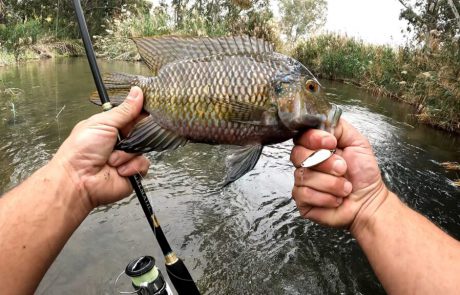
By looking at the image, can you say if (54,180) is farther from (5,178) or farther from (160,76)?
(5,178)

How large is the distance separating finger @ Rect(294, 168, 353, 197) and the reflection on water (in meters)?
1.68

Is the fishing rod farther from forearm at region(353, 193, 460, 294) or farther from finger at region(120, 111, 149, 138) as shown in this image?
forearm at region(353, 193, 460, 294)

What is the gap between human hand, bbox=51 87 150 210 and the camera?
208 cm

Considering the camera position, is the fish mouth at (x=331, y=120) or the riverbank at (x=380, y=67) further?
the riverbank at (x=380, y=67)

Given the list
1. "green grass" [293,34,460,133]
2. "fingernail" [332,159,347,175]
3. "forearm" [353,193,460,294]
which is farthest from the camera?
"green grass" [293,34,460,133]

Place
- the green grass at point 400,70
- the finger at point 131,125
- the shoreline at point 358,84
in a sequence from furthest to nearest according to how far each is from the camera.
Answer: the shoreline at point 358,84, the green grass at point 400,70, the finger at point 131,125

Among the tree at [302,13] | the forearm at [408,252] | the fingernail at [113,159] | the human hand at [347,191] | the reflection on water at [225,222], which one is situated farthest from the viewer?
the tree at [302,13]

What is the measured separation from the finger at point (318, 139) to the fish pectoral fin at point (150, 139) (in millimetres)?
623

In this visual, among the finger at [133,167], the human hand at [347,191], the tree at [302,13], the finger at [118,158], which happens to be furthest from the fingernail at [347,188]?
the tree at [302,13]

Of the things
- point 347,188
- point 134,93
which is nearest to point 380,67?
point 347,188

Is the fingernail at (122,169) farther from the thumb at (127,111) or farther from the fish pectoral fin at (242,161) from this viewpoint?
the fish pectoral fin at (242,161)

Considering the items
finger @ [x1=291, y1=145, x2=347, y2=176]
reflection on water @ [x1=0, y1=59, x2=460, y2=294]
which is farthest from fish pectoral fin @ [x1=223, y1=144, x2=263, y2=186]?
reflection on water @ [x1=0, y1=59, x2=460, y2=294]

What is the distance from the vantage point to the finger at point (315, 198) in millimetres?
1930

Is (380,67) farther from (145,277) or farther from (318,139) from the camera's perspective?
(145,277)
